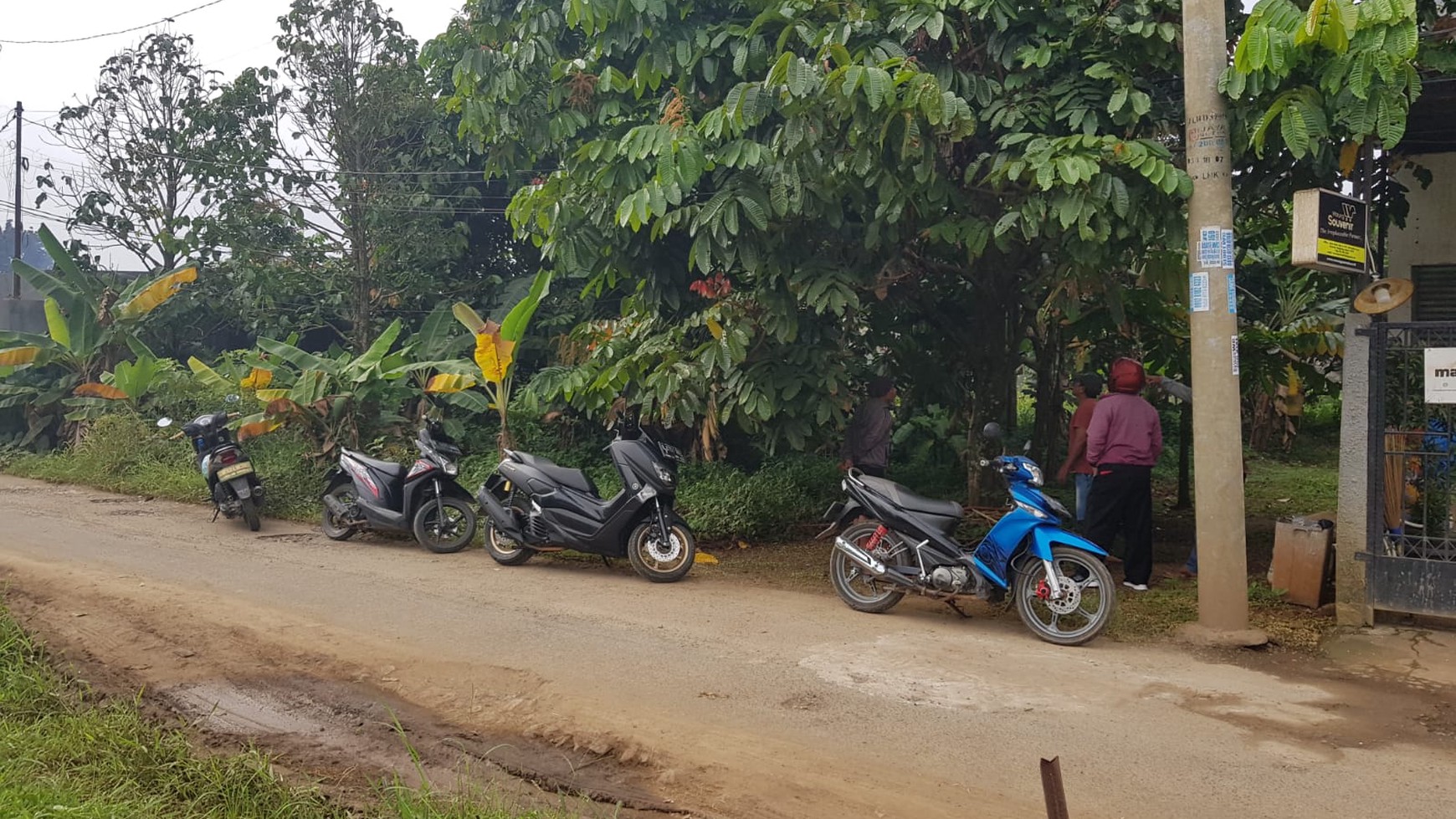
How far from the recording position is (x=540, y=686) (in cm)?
557

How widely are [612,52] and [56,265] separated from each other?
10.1 meters

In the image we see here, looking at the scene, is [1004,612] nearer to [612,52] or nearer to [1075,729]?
[1075,729]

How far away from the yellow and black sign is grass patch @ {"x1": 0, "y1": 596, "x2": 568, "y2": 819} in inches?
202

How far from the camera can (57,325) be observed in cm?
1444

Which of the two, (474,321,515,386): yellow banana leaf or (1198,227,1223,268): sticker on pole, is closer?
(1198,227,1223,268): sticker on pole

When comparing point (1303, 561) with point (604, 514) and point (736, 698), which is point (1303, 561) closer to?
point (736, 698)

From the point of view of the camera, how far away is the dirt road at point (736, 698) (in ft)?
14.4

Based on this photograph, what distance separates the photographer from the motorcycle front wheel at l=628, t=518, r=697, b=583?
26.8ft

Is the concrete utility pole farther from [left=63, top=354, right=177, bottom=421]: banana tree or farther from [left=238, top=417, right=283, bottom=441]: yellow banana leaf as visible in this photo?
[left=63, top=354, right=177, bottom=421]: banana tree

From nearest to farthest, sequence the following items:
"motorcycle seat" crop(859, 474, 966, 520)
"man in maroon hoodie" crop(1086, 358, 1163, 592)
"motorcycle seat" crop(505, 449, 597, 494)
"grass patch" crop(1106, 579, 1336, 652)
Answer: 1. "grass patch" crop(1106, 579, 1336, 652)
2. "motorcycle seat" crop(859, 474, 966, 520)
3. "man in maroon hoodie" crop(1086, 358, 1163, 592)
4. "motorcycle seat" crop(505, 449, 597, 494)

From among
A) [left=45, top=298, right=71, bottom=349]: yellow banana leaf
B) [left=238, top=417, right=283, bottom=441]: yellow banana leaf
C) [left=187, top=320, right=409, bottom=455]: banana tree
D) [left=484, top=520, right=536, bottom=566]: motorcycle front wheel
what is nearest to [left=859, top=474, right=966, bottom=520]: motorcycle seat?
[left=484, top=520, right=536, bottom=566]: motorcycle front wheel

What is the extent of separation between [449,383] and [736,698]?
7.23 metres

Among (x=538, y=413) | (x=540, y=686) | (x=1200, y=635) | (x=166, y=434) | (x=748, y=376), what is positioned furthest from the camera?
(x=166, y=434)

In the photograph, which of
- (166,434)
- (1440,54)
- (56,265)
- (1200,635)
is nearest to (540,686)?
(1200,635)
